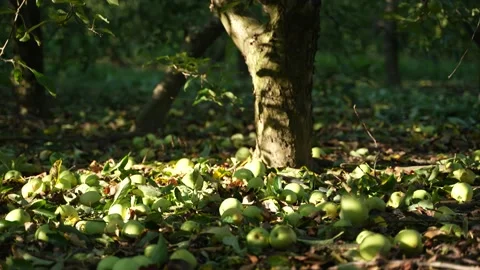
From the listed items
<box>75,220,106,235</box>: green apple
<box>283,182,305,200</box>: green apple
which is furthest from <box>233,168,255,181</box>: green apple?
<box>75,220,106,235</box>: green apple

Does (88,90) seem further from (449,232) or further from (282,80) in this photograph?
(449,232)

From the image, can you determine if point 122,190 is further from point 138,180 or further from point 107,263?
point 107,263

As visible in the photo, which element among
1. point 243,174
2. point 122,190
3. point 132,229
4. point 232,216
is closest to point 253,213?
point 232,216

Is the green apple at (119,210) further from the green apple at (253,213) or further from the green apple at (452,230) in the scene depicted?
the green apple at (452,230)

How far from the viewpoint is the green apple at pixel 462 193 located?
3750 millimetres

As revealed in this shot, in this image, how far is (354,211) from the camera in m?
3.21

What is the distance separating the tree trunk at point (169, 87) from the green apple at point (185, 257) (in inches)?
137

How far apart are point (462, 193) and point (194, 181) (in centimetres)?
152

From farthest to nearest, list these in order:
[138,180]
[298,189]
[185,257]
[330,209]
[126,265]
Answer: [138,180] < [298,189] < [330,209] < [185,257] < [126,265]

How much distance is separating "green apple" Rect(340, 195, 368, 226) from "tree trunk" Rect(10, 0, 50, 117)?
4480 millimetres

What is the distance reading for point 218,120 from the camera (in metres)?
7.75

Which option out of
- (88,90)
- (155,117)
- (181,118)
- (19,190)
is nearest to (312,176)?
(19,190)

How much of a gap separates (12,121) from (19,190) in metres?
3.05

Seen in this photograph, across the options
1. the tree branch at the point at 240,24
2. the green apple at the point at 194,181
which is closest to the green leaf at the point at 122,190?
the green apple at the point at 194,181
